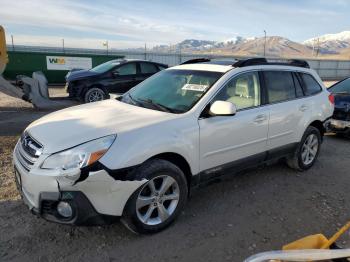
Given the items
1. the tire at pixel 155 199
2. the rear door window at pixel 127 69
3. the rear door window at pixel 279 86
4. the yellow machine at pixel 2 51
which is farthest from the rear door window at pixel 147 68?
the tire at pixel 155 199


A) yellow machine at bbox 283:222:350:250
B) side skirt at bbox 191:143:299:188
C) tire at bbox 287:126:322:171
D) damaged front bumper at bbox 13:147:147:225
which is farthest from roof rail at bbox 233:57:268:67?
yellow machine at bbox 283:222:350:250

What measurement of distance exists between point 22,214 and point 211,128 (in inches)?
90.1

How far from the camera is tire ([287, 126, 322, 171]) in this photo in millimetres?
5480

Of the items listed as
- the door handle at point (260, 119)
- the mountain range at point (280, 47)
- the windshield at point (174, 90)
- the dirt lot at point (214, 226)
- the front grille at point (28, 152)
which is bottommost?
the dirt lot at point (214, 226)

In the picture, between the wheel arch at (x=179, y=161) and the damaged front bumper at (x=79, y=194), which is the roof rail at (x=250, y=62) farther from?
the damaged front bumper at (x=79, y=194)

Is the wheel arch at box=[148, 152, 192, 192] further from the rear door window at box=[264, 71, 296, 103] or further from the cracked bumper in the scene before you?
the rear door window at box=[264, 71, 296, 103]

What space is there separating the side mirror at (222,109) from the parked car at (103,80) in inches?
321

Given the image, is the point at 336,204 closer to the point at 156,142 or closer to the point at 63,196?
the point at 156,142

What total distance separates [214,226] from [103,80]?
8615mm

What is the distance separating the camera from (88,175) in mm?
3080

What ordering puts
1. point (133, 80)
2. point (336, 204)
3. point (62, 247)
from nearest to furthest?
1. point (62, 247)
2. point (336, 204)
3. point (133, 80)

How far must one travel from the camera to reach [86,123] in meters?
3.61

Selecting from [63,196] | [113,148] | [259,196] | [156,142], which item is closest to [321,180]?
[259,196]

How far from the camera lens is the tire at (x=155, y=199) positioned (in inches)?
133
